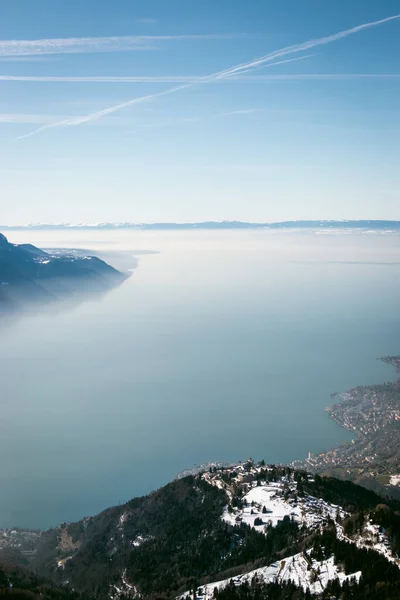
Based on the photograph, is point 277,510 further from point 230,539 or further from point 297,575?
point 297,575

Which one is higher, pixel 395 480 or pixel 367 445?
pixel 395 480

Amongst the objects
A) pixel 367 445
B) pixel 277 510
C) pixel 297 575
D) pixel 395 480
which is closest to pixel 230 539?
pixel 277 510

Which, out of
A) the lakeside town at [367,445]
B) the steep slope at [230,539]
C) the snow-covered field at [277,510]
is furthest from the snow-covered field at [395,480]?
the snow-covered field at [277,510]

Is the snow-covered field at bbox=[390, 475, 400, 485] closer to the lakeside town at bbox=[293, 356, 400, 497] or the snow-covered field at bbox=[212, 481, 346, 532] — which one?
the lakeside town at bbox=[293, 356, 400, 497]

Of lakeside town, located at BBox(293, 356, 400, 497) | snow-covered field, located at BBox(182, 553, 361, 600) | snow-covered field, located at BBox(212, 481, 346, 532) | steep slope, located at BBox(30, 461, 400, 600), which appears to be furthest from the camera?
lakeside town, located at BBox(293, 356, 400, 497)

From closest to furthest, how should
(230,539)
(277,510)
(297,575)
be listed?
(297,575) < (230,539) < (277,510)


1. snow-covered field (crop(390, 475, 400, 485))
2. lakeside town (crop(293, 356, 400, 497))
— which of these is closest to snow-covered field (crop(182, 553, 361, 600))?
lakeside town (crop(293, 356, 400, 497))

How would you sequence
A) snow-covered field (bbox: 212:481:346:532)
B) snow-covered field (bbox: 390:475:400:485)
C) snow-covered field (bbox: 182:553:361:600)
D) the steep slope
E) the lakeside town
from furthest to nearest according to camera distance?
1. the lakeside town
2. snow-covered field (bbox: 390:475:400:485)
3. snow-covered field (bbox: 212:481:346:532)
4. the steep slope
5. snow-covered field (bbox: 182:553:361:600)

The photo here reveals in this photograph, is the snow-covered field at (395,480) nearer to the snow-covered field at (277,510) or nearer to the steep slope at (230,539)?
the steep slope at (230,539)

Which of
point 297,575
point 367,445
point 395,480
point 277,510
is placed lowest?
point 367,445

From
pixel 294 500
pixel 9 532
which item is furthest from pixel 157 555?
Result: pixel 9 532

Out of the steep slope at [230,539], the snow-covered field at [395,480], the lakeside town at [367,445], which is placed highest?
the steep slope at [230,539]
